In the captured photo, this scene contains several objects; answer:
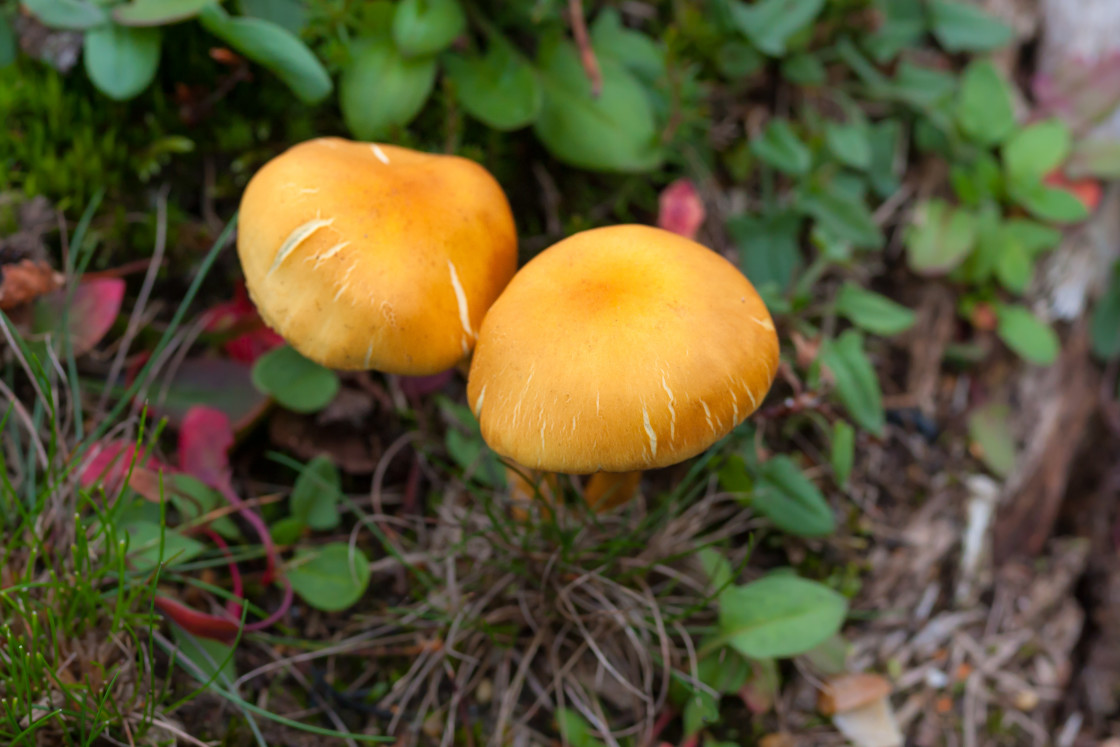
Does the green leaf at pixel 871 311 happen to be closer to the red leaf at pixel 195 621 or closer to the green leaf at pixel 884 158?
the green leaf at pixel 884 158

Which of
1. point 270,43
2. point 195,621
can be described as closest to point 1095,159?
point 270,43

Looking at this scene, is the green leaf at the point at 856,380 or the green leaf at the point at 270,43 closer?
the green leaf at the point at 270,43

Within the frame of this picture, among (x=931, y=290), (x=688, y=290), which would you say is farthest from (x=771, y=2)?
(x=688, y=290)

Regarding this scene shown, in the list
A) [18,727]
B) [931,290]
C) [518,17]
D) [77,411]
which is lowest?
[18,727]

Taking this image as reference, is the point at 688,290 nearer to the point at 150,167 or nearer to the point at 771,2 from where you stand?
the point at 771,2

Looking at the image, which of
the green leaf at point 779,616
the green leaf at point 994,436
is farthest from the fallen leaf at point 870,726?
the green leaf at point 994,436
